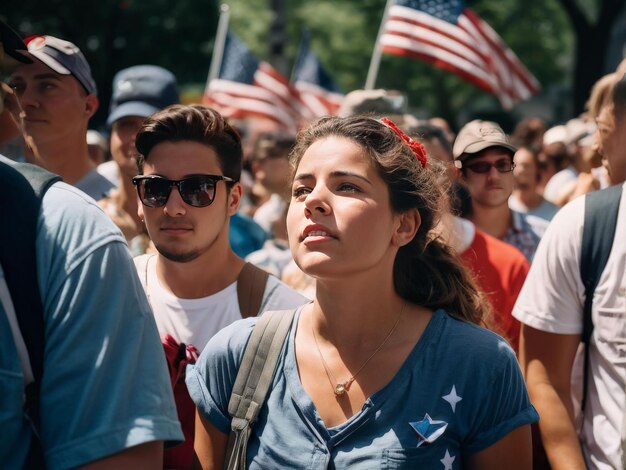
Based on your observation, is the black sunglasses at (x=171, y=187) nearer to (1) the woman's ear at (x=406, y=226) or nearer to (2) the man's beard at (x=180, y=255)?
(2) the man's beard at (x=180, y=255)

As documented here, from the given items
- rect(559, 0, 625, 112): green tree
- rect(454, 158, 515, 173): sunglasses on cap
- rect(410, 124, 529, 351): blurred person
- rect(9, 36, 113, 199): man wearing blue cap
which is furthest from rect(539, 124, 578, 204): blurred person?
rect(559, 0, 625, 112): green tree

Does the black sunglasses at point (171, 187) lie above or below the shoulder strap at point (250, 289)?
above

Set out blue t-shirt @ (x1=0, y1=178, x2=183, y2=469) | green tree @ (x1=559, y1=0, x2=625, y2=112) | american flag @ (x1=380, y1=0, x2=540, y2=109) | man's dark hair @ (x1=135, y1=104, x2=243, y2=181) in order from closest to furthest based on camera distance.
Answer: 1. blue t-shirt @ (x1=0, y1=178, x2=183, y2=469)
2. man's dark hair @ (x1=135, y1=104, x2=243, y2=181)
3. american flag @ (x1=380, y1=0, x2=540, y2=109)
4. green tree @ (x1=559, y1=0, x2=625, y2=112)

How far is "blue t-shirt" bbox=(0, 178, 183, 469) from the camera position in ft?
6.30

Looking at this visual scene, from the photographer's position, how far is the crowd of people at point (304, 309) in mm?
1943

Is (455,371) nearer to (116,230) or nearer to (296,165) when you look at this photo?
(296,165)

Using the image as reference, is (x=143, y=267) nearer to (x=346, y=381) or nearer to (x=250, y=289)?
(x=250, y=289)

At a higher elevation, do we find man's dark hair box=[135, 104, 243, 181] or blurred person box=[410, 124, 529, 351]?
man's dark hair box=[135, 104, 243, 181]

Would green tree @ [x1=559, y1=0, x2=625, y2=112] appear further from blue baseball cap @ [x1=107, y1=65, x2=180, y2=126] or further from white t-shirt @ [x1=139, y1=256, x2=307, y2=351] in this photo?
white t-shirt @ [x1=139, y1=256, x2=307, y2=351]

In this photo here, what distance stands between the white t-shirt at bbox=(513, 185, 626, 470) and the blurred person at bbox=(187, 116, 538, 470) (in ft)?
1.53

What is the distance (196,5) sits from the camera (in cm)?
3058

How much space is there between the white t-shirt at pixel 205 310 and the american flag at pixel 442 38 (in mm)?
6886

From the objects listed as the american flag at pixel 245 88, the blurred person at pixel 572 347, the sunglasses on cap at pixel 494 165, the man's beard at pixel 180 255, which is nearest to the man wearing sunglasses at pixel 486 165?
the sunglasses on cap at pixel 494 165

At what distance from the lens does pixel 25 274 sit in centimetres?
193
